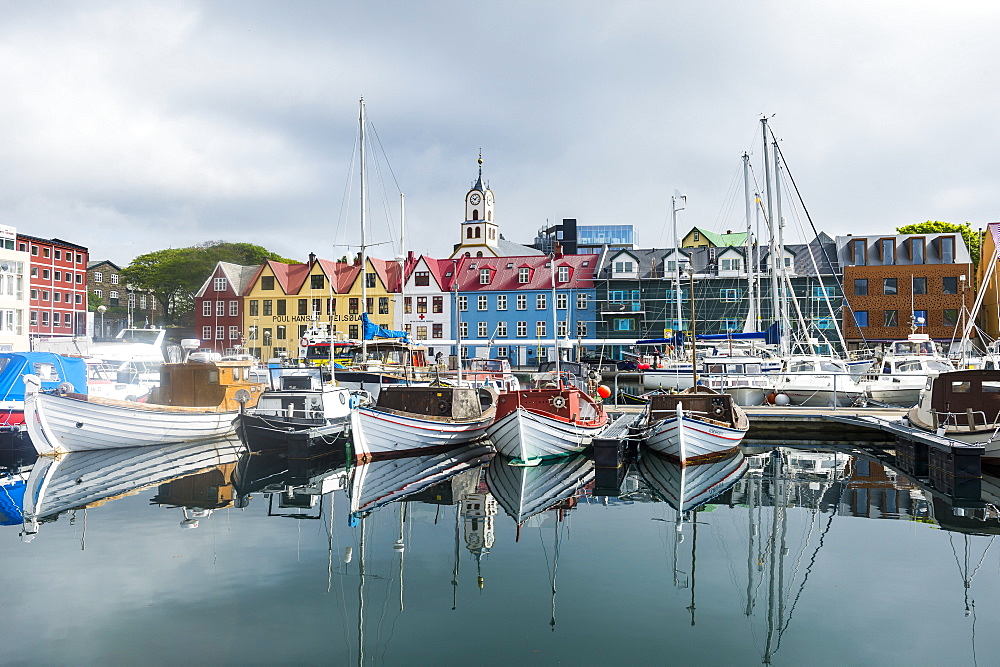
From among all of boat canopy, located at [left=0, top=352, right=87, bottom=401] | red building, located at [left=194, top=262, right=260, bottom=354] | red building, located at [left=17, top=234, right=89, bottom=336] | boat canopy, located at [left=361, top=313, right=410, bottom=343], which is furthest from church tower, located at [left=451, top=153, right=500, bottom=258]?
boat canopy, located at [left=0, top=352, right=87, bottom=401]

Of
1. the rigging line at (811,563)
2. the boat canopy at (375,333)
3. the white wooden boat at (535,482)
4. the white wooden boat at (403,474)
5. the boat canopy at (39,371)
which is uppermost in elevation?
the boat canopy at (375,333)

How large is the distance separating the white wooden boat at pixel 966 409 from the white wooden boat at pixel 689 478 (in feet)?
17.4

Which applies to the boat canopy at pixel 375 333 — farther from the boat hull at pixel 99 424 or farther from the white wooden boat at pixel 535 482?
the white wooden boat at pixel 535 482

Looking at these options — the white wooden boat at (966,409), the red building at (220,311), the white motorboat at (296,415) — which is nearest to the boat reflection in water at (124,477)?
the white motorboat at (296,415)

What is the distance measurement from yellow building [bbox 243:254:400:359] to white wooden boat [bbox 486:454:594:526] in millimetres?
51257

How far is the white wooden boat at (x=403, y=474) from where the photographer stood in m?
18.5

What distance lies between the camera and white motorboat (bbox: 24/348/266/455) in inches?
930

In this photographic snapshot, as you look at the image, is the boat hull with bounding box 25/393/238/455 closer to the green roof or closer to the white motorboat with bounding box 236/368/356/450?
the white motorboat with bounding box 236/368/356/450

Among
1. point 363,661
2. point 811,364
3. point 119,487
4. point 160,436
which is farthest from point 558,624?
point 811,364

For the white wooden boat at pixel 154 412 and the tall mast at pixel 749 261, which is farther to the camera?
the tall mast at pixel 749 261

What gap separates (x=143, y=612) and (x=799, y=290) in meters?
63.4

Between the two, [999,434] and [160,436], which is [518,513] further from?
[160,436]

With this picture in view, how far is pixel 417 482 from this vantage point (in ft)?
66.8

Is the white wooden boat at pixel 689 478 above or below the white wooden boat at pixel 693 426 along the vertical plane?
below
